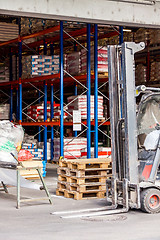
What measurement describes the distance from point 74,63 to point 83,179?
600cm

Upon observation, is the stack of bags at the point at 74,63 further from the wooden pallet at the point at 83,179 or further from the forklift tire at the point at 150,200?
the forklift tire at the point at 150,200

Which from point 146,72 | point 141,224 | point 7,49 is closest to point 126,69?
point 141,224

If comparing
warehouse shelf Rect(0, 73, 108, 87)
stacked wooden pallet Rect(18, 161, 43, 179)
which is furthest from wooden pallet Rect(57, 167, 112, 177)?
warehouse shelf Rect(0, 73, 108, 87)

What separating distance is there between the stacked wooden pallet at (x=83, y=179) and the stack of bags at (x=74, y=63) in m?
4.98

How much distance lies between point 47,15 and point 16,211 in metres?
4.37

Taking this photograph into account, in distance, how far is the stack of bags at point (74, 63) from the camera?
14031 mm

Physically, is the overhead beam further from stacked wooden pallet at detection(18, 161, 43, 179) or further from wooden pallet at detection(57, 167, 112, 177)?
stacked wooden pallet at detection(18, 161, 43, 179)

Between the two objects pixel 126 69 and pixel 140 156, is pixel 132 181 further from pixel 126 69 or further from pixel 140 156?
pixel 126 69

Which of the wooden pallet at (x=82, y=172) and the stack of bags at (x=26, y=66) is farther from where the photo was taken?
the stack of bags at (x=26, y=66)

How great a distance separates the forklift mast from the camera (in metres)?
7.50

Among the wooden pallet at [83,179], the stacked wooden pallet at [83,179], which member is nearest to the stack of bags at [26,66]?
the stacked wooden pallet at [83,179]

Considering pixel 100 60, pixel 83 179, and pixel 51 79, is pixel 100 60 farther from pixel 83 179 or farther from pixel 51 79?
pixel 83 179

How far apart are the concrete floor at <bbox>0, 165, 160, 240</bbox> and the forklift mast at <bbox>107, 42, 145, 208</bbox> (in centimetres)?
41

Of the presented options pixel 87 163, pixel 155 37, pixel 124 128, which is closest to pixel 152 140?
pixel 124 128
